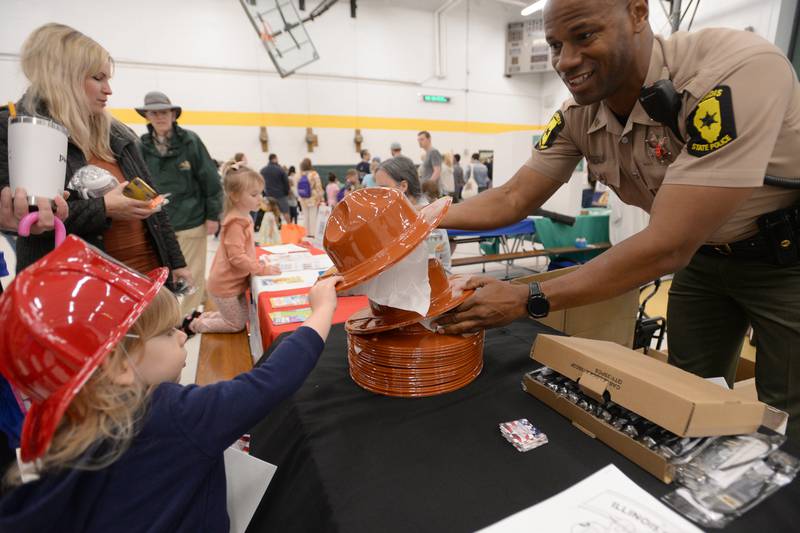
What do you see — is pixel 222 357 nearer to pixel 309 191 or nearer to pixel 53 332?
pixel 53 332

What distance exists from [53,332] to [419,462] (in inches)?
26.0

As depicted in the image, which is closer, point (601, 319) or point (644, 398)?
point (644, 398)

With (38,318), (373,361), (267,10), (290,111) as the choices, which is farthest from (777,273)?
(290,111)

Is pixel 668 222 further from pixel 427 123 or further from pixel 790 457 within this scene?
pixel 427 123

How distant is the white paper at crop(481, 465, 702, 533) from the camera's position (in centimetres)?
66

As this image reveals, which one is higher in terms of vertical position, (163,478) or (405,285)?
(405,285)

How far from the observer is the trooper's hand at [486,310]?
1139 millimetres

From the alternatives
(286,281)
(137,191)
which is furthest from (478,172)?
(137,191)

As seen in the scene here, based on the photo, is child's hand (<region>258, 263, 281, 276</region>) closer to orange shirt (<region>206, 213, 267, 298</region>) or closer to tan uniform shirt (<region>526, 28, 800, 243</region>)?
orange shirt (<region>206, 213, 267, 298</region>)

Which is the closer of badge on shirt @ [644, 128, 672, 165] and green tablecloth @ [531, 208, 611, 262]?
badge on shirt @ [644, 128, 672, 165]

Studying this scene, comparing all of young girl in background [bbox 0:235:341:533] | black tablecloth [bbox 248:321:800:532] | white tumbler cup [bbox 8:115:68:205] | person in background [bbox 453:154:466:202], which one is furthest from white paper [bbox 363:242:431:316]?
person in background [bbox 453:154:466:202]

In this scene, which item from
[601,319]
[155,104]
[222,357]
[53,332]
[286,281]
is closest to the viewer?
[53,332]

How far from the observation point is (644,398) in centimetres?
82

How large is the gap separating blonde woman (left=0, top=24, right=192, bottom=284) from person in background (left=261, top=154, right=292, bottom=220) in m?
7.02
